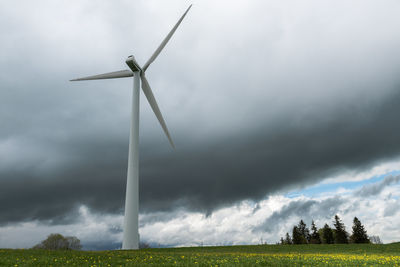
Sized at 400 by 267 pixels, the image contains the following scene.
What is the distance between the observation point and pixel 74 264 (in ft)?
59.8

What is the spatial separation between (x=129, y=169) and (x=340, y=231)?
3534 inches

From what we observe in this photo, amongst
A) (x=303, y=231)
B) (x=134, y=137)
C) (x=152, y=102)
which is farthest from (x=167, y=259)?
(x=303, y=231)

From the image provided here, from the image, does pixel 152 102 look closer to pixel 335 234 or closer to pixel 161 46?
pixel 161 46

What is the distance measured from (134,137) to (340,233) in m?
89.9

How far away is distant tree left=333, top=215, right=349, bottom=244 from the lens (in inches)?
3846

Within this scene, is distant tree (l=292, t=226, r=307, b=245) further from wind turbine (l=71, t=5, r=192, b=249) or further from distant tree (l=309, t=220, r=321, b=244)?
wind turbine (l=71, t=5, r=192, b=249)

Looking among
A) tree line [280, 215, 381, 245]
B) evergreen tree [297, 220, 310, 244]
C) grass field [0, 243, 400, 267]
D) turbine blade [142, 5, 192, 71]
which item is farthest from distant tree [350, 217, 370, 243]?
turbine blade [142, 5, 192, 71]

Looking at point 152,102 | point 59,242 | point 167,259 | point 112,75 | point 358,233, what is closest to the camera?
point 167,259

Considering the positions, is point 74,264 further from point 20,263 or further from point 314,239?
point 314,239

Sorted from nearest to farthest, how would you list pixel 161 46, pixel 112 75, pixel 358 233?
pixel 161 46 → pixel 112 75 → pixel 358 233

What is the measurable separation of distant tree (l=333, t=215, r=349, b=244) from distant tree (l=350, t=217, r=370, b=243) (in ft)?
13.8

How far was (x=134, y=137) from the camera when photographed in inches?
1571

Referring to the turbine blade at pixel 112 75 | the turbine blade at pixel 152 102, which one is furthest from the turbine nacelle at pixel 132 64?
the turbine blade at pixel 152 102

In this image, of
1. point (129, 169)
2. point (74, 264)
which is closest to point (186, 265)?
point (74, 264)
